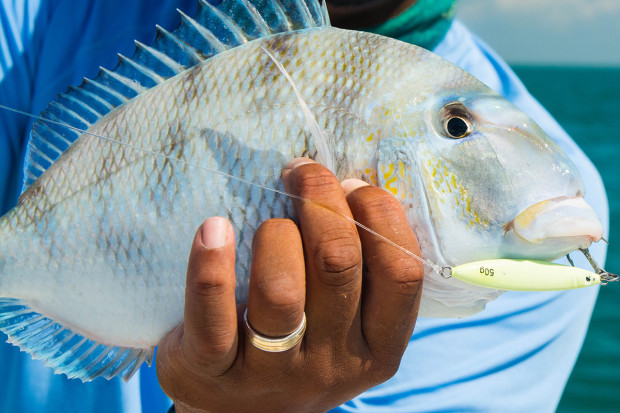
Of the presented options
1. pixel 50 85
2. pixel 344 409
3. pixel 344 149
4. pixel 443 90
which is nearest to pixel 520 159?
pixel 443 90

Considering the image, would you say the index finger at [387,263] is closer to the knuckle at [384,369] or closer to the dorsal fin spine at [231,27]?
the knuckle at [384,369]

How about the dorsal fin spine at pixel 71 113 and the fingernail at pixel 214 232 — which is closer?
the fingernail at pixel 214 232

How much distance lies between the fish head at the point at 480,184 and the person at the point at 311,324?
7 centimetres

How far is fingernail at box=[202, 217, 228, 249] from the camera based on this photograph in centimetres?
95

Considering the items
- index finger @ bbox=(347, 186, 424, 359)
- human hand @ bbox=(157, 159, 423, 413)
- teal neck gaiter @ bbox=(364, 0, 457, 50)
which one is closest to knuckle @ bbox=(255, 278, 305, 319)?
human hand @ bbox=(157, 159, 423, 413)

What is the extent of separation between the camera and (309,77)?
1.07 meters

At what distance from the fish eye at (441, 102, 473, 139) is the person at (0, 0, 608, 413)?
16 cm

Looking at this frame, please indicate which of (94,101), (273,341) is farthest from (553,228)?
(94,101)

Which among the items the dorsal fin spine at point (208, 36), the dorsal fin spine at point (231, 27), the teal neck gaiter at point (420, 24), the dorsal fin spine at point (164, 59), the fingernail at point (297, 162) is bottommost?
the fingernail at point (297, 162)

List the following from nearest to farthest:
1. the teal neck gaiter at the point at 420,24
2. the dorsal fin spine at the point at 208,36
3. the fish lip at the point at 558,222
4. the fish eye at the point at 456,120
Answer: the fish lip at the point at 558,222 < the fish eye at the point at 456,120 < the dorsal fin spine at the point at 208,36 < the teal neck gaiter at the point at 420,24

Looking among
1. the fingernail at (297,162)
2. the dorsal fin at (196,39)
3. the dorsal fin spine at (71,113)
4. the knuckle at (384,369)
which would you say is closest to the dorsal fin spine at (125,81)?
the dorsal fin at (196,39)

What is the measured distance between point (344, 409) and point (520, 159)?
2.78 ft

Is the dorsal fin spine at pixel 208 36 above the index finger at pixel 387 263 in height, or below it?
above

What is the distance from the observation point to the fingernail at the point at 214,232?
0.95 m
